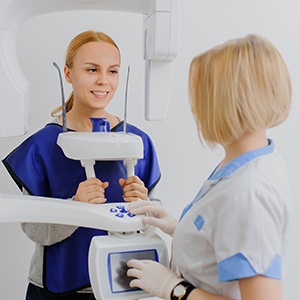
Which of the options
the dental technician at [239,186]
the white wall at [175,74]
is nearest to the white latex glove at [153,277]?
the dental technician at [239,186]

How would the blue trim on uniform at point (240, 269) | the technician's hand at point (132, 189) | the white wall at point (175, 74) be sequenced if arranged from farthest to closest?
the white wall at point (175, 74) → the technician's hand at point (132, 189) → the blue trim on uniform at point (240, 269)

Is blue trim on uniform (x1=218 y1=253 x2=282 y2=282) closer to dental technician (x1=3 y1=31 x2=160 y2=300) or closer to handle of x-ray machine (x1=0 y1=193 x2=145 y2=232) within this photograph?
Result: handle of x-ray machine (x1=0 y1=193 x2=145 y2=232)

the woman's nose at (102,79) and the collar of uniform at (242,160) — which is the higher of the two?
the woman's nose at (102,79)

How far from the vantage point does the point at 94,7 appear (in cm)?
123

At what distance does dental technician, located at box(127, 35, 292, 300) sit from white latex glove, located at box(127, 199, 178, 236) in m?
0.16

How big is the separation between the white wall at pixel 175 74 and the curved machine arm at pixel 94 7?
554 millimetres

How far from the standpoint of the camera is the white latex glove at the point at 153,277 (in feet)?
3.14

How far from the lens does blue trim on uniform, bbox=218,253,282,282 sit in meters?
0.83

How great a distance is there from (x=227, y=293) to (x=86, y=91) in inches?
24.7

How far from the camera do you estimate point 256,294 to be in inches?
32.1

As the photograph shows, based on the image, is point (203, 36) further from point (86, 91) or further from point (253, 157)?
point (253, 157)

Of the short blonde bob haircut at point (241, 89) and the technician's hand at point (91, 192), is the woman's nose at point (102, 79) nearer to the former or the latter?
the technician's hand at point (91, 192)

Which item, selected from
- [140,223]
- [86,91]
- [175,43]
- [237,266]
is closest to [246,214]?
[237,266]

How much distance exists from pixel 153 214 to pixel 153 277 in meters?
0.21
